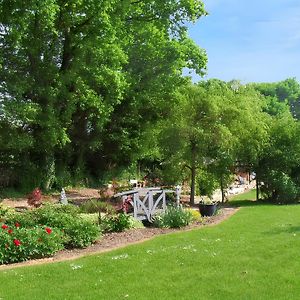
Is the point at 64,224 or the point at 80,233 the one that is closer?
the point at 80,233

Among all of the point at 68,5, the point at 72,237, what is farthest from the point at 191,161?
the point at 72,237

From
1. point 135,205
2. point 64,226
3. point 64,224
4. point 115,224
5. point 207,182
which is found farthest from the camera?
point 207,182

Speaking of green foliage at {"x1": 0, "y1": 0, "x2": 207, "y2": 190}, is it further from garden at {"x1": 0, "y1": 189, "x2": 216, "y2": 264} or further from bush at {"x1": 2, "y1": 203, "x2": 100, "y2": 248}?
bush at {"x1": 2, "y1": 203, "x2": 100, "y2": 248}

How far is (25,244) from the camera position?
10016 millimetres

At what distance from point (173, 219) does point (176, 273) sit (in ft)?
23.2

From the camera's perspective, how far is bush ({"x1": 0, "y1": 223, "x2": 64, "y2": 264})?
9.73 meters

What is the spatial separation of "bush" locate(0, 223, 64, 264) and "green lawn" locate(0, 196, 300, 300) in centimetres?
100

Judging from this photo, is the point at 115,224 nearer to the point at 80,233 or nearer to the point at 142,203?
the point at 142,203

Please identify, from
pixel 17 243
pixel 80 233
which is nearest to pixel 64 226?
pixel 80 233

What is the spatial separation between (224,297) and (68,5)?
1881 centimetres

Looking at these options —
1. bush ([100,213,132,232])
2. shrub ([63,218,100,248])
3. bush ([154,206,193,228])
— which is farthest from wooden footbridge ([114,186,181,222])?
shrub ([63,218,100,248])

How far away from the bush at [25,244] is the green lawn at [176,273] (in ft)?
3.28

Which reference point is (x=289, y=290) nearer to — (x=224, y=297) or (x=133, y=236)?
(x=224, y=297)

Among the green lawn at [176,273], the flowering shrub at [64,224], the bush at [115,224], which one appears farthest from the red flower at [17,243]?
the bush at [115,224]
